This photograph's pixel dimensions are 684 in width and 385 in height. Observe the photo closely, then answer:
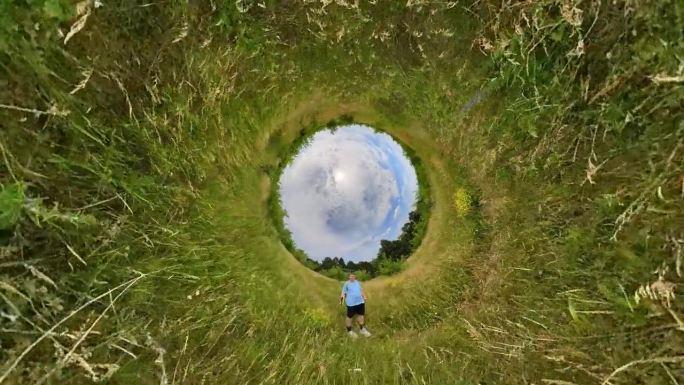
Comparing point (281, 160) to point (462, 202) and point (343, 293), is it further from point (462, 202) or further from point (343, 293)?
point (462, 202)

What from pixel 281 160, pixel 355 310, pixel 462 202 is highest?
pixel 281 160

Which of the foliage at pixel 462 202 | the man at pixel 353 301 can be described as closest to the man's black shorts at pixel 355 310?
the man at pixel 353 301

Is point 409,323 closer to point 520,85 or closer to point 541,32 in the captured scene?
point 520,85

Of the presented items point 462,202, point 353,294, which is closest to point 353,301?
point 353,294

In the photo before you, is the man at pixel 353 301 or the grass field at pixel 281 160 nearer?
the grass field at pixel 281 160

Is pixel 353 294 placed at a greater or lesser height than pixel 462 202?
lesser

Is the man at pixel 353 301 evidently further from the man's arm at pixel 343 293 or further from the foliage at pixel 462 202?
the foliage at pixel 462 202
